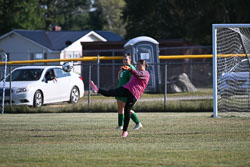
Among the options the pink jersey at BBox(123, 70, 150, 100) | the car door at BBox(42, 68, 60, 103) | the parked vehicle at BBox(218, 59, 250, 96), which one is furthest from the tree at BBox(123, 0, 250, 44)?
the pink jersey at BBox(123, 70, 150, 100)

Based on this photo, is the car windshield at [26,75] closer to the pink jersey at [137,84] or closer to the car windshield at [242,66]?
the car windshield at [242,66]

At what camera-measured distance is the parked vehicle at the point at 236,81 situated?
1933 cm

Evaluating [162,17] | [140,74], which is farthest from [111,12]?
[140,74]

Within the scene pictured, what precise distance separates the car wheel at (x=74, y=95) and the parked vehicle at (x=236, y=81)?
6.85 m

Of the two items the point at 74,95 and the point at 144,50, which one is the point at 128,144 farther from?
the point at 144,50

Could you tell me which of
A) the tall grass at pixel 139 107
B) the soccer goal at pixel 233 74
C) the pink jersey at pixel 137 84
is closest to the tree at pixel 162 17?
the tall grass at pixel 139 107

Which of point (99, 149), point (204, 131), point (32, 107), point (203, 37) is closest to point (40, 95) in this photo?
point (32, 107)

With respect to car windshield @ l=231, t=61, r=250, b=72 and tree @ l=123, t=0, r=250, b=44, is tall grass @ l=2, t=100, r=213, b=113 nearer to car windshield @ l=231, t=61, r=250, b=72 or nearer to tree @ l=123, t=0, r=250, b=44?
car windshield @ l=231, t=61, r=250, b=72

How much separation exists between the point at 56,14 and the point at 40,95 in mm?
69466

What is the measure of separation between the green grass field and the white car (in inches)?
242

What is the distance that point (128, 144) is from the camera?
421 inches

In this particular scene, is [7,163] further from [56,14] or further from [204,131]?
[56,14]

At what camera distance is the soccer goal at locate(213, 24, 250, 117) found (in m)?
18.9

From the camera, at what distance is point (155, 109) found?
2083 cm
